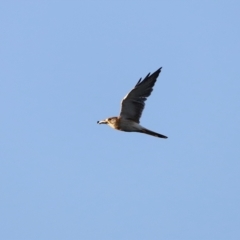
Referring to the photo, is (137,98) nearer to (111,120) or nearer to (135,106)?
(135,106)

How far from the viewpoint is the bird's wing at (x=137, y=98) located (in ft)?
111

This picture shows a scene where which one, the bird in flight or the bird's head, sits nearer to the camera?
the bird in flight

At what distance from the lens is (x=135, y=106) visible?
34.0 m

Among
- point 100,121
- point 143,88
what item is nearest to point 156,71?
point 143,88

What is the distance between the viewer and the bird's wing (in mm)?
33688

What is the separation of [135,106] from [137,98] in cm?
29

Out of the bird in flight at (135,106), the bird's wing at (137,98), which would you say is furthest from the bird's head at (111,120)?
the bird's wing at (137,98)

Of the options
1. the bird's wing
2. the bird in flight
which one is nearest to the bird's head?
the bird in flight

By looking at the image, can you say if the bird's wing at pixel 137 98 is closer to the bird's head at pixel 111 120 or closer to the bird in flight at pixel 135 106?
the bird in flight at pixel 135 106

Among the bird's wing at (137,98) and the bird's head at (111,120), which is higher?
the bird's wing at (137,98)

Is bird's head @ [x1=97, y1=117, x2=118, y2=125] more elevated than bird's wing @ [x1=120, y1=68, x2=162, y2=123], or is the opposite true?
bird's wing @ [x1=120, y1=68, x2=162, y2=123]

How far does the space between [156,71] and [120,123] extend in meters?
2.21

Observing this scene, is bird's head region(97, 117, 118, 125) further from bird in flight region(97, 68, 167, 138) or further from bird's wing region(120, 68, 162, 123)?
bird's wing region(120, 68, 162, 123)

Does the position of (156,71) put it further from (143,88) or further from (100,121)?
(100,121)
